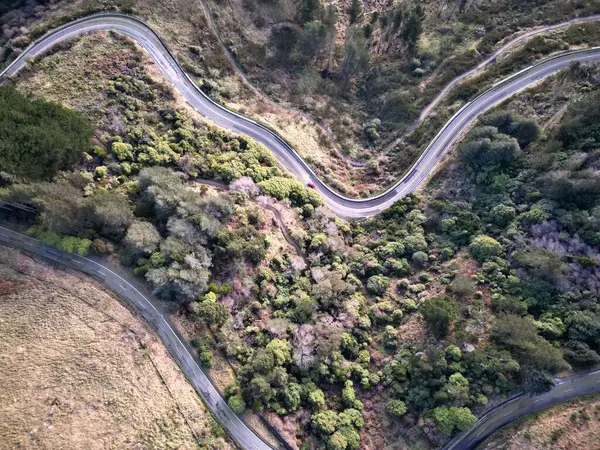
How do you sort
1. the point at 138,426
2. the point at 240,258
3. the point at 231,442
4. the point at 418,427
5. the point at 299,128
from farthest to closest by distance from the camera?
the point at 299,128 → the point at 240,258 → the point at 418,427 → the point at 231,442 → the point at 138,426

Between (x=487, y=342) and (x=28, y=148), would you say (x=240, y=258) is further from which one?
(x=487, y=342)

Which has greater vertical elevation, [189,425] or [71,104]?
[71,104]

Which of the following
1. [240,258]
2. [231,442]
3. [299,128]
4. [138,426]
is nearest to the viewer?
[138,426]

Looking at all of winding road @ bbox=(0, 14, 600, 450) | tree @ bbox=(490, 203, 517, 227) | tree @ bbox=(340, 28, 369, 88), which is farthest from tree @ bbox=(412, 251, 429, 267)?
tree @ bbox=(340, 28, 369, 88)

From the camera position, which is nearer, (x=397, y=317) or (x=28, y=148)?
(x=28, y=148)

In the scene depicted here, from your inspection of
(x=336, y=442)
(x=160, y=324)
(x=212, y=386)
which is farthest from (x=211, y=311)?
(x=336, y=442)

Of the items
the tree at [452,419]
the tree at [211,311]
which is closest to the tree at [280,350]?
the tree at [211,311]

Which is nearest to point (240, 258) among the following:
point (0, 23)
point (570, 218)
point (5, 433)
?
point (5, 433)
